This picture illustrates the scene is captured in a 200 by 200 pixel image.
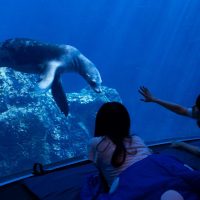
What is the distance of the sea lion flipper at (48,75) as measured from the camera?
876 centimetres

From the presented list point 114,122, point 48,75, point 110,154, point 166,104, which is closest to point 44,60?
point 48,75

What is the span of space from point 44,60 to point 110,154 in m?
7.78

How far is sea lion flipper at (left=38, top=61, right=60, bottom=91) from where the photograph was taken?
8.76 m

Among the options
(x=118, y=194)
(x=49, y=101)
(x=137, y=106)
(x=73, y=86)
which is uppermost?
(x=118, y=194)

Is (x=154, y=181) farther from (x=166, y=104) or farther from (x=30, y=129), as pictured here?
(x=30, y=129)

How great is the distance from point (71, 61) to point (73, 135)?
3.66 m

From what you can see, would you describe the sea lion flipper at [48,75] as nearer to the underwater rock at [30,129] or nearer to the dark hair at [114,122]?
the underwater rock at [30,129]

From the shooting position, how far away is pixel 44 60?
964 cm

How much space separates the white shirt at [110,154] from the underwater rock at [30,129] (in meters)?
7.74

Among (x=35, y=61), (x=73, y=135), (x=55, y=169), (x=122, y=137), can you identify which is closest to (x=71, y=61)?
(x=35, y=61)

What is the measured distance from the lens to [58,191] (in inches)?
98.8

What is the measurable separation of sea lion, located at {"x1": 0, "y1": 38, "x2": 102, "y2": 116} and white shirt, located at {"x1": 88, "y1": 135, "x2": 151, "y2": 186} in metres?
6.89

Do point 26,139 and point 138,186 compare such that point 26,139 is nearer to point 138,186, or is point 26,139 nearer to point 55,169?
point 55,169

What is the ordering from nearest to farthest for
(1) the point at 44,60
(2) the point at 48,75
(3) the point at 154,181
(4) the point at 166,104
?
(3) the point at 154,181, (4) the point at 166,104, (2) the point at 48,75, (1) the point at 44,60
